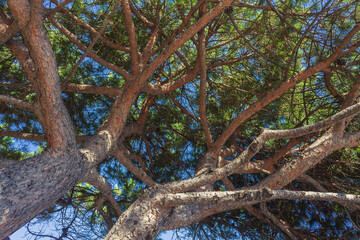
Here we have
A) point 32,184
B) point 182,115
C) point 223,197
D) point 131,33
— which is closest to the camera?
point 32,184

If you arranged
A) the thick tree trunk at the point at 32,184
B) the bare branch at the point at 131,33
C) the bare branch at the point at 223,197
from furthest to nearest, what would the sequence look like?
the bare branch at the point at 131,33, the bare branch at the point at 223,197, the thick tree trunk at the point at 32,184

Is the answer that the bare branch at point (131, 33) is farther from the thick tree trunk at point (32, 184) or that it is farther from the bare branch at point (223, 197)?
the bare branch at point (223, 197)

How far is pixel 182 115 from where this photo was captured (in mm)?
3732

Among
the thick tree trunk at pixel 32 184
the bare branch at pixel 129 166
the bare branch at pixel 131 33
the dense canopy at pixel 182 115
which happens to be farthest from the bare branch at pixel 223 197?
Answer: the bare branch at pixel 131 33

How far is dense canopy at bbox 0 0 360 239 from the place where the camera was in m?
1.75

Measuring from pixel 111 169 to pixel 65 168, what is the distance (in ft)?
7.34

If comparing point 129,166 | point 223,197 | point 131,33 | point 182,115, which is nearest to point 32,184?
point 223,197

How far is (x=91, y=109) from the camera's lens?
360cm

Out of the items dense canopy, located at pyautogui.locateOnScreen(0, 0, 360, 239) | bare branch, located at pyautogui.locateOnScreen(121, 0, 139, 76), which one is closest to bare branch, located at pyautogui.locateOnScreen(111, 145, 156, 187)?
dense canopy, located at pyautogui.locateOnScreen(0, 0, 360, 239)

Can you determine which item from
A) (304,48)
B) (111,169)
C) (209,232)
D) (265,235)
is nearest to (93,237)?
(111,169)

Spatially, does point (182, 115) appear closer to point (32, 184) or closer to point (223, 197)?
point (223, 197)

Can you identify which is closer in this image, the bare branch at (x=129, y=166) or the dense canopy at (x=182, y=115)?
the dense canopy at (x=182, y=115)

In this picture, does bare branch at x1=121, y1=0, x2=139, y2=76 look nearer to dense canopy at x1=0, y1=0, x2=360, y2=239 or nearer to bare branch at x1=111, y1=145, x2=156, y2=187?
dense canopy at x1=0, y1=0, x2=360, y2=239

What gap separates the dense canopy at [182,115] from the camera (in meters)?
1.75
